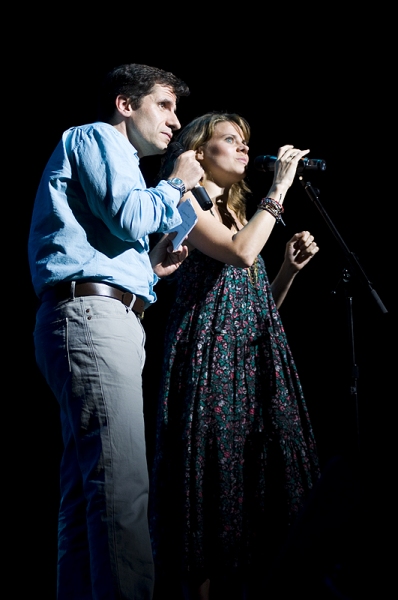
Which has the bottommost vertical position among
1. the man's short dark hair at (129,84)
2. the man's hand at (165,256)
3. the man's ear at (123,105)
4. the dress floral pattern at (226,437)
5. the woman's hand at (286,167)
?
the dress floral pattern at (226,437)

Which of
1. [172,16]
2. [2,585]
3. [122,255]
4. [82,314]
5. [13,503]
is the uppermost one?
[172,16]

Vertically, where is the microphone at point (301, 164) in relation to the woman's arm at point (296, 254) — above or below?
above

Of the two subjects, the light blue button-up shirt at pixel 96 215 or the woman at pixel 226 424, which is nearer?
the light blue button-up shirt at pixel 96 215

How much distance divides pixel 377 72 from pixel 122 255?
2.29m

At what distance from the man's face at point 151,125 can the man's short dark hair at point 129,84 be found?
0.08ft

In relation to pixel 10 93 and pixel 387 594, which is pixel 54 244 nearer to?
pixel 387 594

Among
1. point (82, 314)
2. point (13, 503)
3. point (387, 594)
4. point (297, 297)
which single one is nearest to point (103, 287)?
point (82, 314)

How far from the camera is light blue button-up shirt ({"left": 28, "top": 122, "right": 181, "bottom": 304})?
4.54 feet

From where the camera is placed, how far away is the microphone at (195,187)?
1.77 m

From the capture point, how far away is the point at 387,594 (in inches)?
54.8

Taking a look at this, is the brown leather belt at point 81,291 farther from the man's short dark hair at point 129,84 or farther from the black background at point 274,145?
the black background at point 274,145

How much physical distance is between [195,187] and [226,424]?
30.8 inches

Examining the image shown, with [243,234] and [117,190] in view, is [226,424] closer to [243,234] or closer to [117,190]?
[243,234]

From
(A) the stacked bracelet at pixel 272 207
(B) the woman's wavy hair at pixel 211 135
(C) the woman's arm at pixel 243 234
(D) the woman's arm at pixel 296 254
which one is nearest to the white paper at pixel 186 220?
(C) the woman's arm at pixel 243 234
